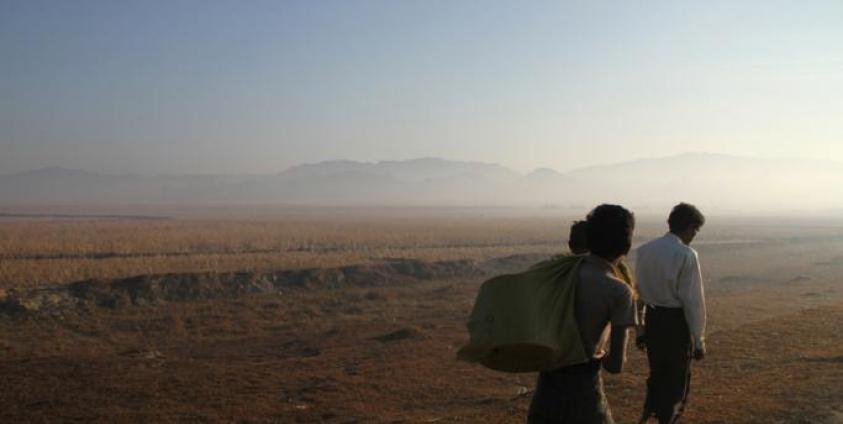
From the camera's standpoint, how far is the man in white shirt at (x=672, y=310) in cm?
516

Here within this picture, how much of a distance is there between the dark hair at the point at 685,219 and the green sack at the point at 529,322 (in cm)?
227

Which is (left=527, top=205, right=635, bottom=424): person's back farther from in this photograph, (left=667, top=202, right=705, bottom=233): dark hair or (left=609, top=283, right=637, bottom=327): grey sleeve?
(left=667, top=202, right=705, bottom=233): dark hair

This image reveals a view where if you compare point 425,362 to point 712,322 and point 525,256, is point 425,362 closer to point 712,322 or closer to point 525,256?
point 712,322

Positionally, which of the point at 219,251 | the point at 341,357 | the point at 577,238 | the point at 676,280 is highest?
the point at 577,238

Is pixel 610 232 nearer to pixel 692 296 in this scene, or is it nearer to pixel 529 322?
pixel 529 322

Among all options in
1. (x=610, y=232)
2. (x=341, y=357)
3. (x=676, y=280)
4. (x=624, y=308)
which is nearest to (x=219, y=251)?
(x=341, y=357)

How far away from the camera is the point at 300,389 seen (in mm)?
10750

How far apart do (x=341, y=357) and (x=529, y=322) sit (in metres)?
10.7

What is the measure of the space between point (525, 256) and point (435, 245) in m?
15.2

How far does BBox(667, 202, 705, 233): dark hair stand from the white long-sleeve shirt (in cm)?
14

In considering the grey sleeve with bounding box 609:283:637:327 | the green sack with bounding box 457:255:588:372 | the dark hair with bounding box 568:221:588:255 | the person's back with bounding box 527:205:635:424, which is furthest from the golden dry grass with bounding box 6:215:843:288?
the grey sleeve with bounding box 609:283:637:327

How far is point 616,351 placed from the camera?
3.47 m

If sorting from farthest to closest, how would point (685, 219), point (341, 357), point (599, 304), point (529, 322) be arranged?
point (341, 357), point (685, 219), point (599, 304), point (529, 322)

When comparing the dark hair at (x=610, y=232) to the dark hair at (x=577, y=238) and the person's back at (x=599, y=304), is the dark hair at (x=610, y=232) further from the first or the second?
the dark hair at (x=577, y=238)
